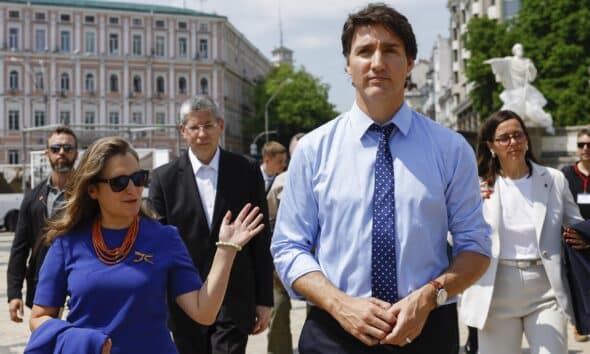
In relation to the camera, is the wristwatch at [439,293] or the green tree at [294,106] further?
the green tree at [294,106]

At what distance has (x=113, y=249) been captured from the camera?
324cm

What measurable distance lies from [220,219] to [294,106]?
295 ft

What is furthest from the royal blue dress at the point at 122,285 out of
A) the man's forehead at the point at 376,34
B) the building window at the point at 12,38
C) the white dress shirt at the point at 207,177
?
the building window at the point at 12,38

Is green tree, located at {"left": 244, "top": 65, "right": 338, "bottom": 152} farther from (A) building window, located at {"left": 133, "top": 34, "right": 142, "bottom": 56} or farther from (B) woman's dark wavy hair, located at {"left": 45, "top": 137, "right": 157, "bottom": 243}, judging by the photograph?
(B) woman's dark wavy hair, located at {"left": 45, "top": 137, "right": 157, "bottom": 243}

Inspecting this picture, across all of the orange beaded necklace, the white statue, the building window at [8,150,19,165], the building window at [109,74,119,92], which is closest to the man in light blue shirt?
the orange beaded necklace

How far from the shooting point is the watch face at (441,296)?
9.16 ft

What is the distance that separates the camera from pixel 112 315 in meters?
3.14

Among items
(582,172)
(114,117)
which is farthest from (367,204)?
(114,117)

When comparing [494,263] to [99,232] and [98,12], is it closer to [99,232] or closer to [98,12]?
[99,232]

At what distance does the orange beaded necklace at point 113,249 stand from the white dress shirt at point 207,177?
192cm

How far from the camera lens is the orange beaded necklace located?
3.21 metres

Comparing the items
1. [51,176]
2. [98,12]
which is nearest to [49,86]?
[98,12]

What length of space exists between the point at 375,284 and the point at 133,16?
92810mm

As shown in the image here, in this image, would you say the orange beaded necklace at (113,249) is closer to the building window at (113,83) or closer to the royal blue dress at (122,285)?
the royal blue dress at (122,285)
